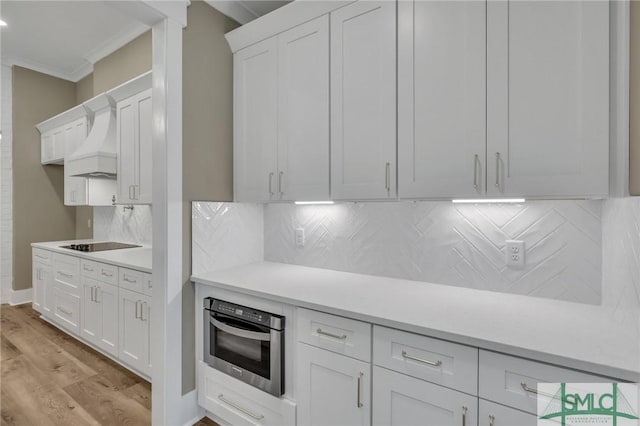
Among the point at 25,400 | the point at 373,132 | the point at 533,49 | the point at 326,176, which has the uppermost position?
the point at 533,49

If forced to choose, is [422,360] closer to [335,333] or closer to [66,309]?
[335,333]

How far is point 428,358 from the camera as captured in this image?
4.02ft

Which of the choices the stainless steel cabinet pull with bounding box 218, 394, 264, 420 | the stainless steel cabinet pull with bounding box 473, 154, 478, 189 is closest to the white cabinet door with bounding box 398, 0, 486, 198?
the stainless steel cabinet pull with bounding box 473, 154, 478, 189

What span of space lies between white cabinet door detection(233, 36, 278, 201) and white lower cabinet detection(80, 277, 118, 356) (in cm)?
156

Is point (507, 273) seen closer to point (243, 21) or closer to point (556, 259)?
point (556, 259)

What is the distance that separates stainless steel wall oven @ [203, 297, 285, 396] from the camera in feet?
5.41

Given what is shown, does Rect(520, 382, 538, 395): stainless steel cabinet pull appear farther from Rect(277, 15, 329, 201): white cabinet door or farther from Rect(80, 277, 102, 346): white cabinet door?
Rect(80, 277, 102, 346): white cabinet door

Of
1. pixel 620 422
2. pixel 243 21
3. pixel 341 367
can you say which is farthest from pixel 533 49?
pixel 243 21

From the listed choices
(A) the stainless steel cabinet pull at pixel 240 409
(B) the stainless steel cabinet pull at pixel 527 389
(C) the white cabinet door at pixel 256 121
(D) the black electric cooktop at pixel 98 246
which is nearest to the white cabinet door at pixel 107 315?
(D) the black electric cooktop at pixel 98 246

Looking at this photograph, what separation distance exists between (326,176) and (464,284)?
0.97 m

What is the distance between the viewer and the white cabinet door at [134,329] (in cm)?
242

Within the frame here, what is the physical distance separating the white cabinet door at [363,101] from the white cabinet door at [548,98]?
1.50ft

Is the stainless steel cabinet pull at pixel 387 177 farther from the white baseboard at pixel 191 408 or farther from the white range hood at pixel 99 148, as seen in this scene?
the white range hood at pixel 99 148

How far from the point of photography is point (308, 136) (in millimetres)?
1919
